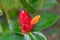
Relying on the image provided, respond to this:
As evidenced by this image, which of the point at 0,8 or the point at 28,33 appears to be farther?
the point at 0,8

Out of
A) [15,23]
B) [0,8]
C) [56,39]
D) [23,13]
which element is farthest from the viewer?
[56,39]

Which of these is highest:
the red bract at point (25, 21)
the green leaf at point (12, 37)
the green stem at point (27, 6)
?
the green stem at point (27, 6)

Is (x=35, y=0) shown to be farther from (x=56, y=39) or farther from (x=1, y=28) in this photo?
(x=56, y=39)

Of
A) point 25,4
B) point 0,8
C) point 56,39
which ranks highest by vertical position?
point 56,39

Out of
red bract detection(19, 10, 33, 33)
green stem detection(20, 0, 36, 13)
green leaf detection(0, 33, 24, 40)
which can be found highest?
green stem detection(20, 0, 36, 13)

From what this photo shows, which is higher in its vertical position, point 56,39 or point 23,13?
point 56,39

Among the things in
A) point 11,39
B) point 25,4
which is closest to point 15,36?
point 11,39

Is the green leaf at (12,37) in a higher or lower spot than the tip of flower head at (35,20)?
lower

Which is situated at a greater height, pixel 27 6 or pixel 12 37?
pixel 27 6
